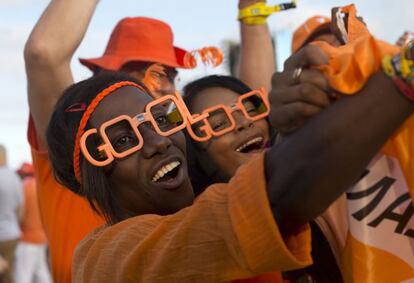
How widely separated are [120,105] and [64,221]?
0.80 metres

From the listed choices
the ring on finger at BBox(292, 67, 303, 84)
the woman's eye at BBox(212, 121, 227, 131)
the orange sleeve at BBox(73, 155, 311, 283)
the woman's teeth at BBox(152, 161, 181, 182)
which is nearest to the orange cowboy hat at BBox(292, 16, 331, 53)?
the woman's eye at BBox(212, 121, 227, 131)

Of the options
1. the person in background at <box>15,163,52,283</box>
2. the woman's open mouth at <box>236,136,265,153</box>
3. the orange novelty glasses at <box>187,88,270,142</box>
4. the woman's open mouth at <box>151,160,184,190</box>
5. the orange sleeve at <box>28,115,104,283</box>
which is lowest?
the person in background at <box>15,163,52,283</box>

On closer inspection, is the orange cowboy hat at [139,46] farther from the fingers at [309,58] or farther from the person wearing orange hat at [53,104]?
the fingers at [309,58]

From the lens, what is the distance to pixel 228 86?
2.99 m

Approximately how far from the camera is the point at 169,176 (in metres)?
1.97

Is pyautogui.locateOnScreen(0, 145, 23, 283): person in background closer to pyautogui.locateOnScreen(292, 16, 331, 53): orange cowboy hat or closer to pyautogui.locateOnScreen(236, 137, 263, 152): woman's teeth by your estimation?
pyautogui.locateOnScreen(292, 16, 331, 53): orange cowboy hat

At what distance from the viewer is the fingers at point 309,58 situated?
1.19m

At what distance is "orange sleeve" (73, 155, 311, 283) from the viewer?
4.14ft

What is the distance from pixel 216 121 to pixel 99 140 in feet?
2.97

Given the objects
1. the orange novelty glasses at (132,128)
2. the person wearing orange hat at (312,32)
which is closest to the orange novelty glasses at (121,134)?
the orange novelty glasses at (132,128)

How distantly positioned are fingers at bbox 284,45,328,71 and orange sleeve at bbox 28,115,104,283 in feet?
4.94

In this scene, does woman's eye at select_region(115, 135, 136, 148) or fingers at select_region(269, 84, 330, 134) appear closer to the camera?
fingers at select_region(269, 84, 330, 134)

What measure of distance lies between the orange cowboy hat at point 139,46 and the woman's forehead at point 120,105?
1191 millimetres

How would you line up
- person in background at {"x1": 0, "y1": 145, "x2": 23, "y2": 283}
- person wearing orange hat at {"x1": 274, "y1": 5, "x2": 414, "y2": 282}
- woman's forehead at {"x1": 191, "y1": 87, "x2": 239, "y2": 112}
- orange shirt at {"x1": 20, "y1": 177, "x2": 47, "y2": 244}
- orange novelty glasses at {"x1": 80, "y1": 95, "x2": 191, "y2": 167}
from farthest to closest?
orange shirt at {"x1": 20, "y1": 177, "x2": 47, "y2": 244} → person in background at {"x1": 0, "y1": 145, "x2": 23, "y2": 283} → woman's forehead at {"x1": 191, "y1": 87, "x2": 239, "y2": 112} → orange novelty glasses at {"x1": 80, "y1": 95, "x2": 191, "y2": 167} → person wearing orange hat at {"x1": 274, "y1": 5, "x2": 414, "y2": 282}
